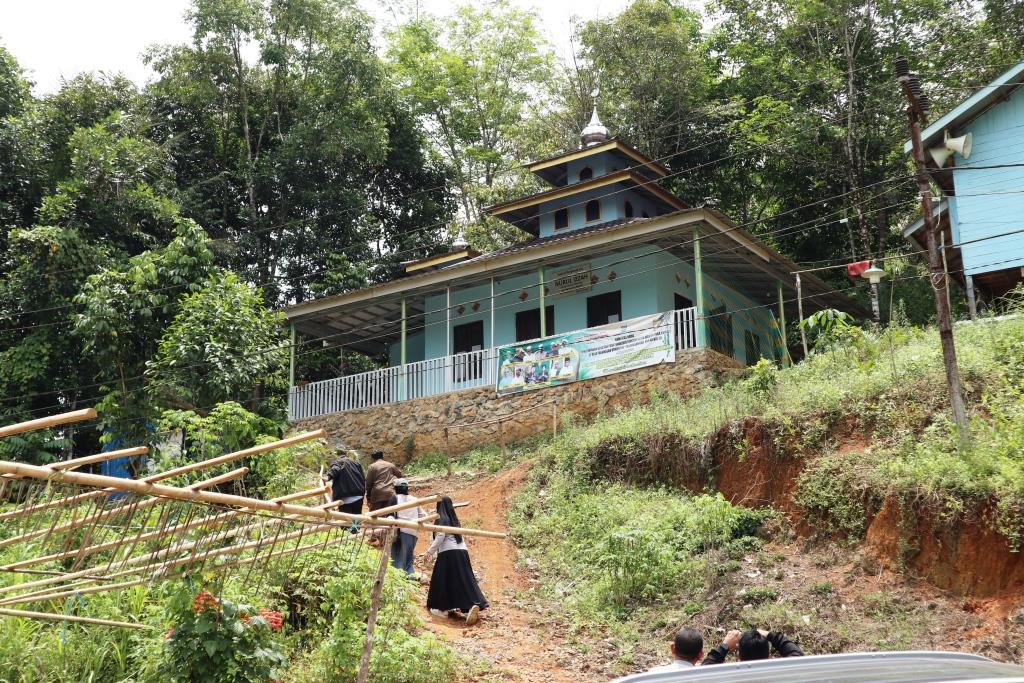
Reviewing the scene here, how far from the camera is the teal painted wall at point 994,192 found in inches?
797

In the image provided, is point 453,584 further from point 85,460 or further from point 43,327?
point 43,327

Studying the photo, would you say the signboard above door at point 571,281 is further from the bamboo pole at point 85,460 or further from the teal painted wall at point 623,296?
the bamboo pole at point 85,460

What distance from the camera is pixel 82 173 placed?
87.1 feet

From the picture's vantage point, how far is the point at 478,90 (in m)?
37.2

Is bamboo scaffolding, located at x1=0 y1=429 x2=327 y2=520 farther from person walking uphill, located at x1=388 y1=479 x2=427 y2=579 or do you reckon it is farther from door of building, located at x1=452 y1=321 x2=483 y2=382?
door of building, located at x1=452 y1=321 x2=483 y2=382

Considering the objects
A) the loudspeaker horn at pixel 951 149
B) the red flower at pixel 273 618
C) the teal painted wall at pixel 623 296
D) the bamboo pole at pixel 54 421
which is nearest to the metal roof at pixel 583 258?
the teal painted wall at pixel 623 296

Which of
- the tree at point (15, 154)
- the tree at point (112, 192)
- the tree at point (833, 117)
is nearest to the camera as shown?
the tree at point (112, 192)

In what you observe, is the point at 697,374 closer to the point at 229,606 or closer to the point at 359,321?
the point at 359,321

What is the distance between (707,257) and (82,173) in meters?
15.4

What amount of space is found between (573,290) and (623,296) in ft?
4.13

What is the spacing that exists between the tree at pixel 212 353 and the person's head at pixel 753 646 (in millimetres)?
14238

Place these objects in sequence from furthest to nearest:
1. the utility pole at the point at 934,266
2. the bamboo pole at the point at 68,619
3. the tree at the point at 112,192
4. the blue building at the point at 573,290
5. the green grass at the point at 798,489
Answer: the tree at the point at 112,192 → the blue building at the point at 573,290 → the utility pole at the point at 934,266 → the green grass at the point at 798,489 → the bamboo pole at the point at 68,619

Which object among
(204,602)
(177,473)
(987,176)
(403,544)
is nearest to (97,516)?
(177,473)

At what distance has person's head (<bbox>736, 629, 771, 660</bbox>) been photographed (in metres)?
7.32
